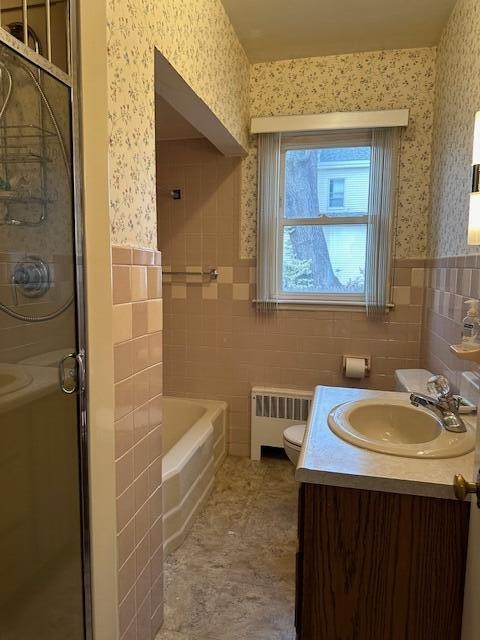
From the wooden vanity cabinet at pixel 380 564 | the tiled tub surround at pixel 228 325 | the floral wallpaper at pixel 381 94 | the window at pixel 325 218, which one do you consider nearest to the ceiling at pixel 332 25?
the floral wallpaper at pixel 381 94

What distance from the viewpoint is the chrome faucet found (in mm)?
1379

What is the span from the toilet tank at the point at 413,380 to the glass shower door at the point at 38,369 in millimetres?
1564

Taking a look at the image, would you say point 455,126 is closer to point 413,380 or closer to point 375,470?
point 413,380

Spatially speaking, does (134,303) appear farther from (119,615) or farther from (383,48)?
(383,48)

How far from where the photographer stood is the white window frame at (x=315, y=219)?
8.57 ft

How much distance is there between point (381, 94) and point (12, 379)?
2.54m

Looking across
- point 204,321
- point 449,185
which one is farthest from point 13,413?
point 449,185

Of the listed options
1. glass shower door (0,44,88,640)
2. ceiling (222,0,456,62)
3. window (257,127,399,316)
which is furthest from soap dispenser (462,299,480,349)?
ceiling (222,0,456,62)

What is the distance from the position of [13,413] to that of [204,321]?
6.03ft


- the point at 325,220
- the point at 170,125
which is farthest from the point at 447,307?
the point at 170,125

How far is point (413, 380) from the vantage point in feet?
7.14

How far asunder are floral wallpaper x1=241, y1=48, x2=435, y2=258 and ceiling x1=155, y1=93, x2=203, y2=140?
17.6 inches

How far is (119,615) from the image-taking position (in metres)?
1.24

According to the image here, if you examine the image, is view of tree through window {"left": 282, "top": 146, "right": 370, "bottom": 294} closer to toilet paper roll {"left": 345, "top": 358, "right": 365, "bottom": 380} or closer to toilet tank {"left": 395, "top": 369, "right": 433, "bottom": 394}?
toilet paper roll {"left": 345, "top": 358, "right": 365, "bottom": 380}
